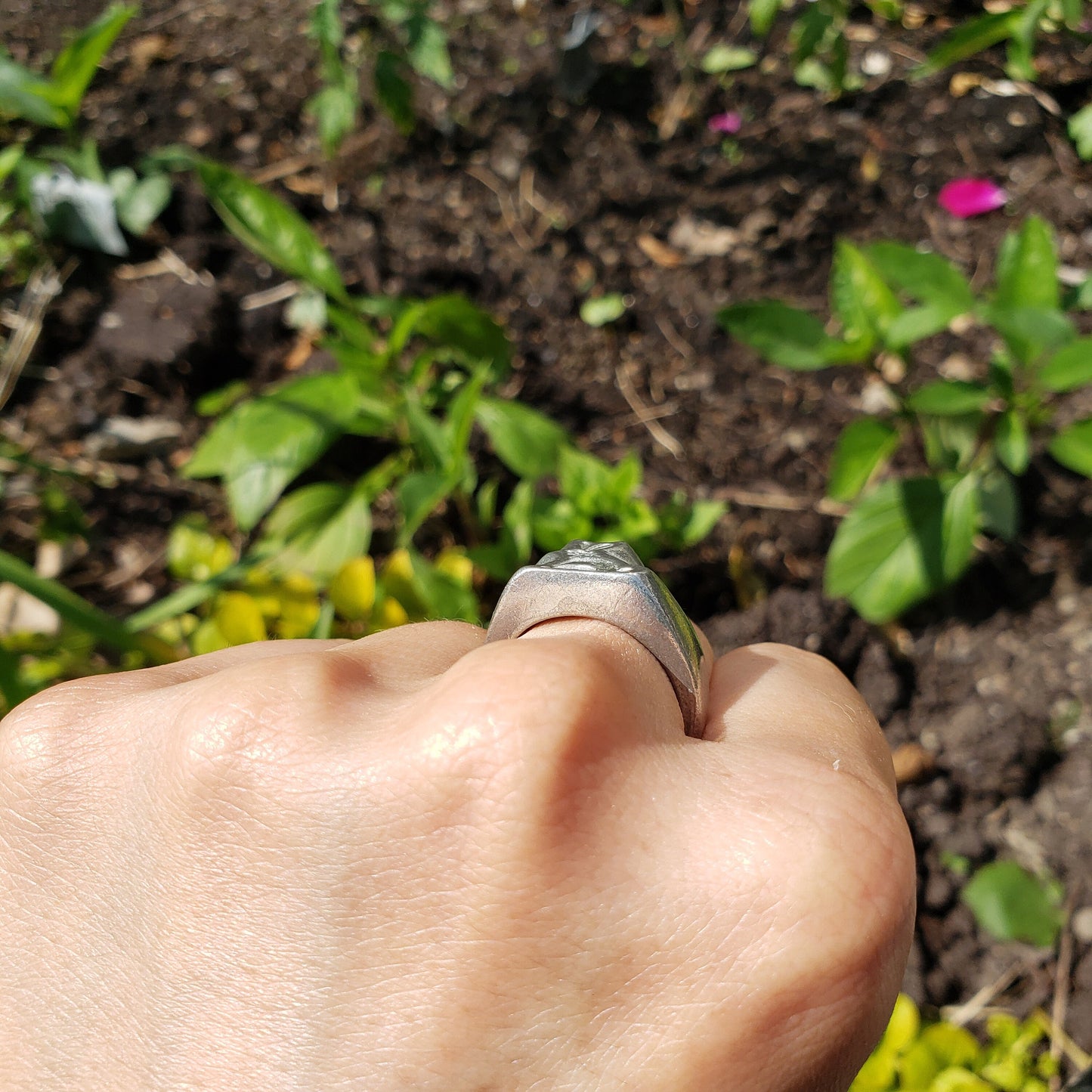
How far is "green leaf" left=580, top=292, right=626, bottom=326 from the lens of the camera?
8.69ft

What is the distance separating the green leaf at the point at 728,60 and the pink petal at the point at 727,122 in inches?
7.7

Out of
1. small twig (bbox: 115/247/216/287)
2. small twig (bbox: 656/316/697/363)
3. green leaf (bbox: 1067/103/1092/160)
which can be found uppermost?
small twig (bbox: 115/247/216/287)

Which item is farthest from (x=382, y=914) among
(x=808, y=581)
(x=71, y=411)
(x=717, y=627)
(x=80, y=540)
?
(x=71, y=411)

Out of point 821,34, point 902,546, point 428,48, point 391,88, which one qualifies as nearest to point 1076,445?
point 902,546

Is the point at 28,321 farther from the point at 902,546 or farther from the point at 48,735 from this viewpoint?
the point at 902,546

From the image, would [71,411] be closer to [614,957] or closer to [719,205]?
[719,205]

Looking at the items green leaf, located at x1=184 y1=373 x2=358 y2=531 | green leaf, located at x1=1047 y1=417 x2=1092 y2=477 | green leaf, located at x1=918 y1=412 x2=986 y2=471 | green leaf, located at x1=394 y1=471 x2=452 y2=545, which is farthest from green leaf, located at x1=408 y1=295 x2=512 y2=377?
green leaf, located at x1=1047 y1=417 x2=1092 y2=477

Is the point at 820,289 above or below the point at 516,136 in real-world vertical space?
below

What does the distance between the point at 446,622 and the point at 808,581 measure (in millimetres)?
1457

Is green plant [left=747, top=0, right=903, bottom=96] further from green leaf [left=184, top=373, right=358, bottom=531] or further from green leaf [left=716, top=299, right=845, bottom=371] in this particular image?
green leaf [left=184, top=373, right=358, bottom=531]

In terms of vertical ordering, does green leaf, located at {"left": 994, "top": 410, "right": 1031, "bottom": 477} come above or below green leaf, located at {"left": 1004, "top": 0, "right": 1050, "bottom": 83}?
below

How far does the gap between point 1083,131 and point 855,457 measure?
4.75 ft

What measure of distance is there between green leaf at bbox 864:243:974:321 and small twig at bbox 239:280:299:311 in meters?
1.81

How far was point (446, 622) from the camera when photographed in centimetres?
101
